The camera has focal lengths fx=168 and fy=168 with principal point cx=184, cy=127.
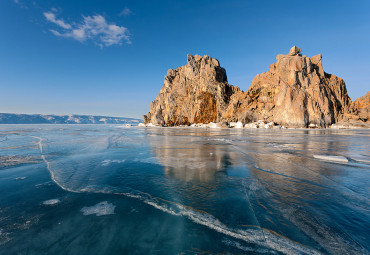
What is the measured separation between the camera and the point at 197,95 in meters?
108

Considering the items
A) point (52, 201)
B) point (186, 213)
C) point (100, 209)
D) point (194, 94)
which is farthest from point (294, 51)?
point (52, 201)

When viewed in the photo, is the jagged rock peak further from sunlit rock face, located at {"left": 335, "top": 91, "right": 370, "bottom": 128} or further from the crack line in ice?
the crack line in ice

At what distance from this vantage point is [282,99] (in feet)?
252

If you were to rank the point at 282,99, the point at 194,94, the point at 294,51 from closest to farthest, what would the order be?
the point at 282,99, the point at 294,51, the point at 194,94

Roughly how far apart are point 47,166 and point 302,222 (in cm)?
1234

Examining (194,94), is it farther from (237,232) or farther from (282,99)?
(237,232)

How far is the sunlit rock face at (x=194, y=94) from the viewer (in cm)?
10481

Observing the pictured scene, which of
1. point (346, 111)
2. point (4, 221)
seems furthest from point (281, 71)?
point (4, 221)

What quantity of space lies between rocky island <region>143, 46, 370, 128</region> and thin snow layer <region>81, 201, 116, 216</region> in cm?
8146

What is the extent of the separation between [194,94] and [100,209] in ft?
360

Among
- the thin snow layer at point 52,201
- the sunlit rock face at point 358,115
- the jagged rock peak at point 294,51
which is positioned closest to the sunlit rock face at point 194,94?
the jagged rock peak at point 294,51

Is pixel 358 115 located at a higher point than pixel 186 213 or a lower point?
higher

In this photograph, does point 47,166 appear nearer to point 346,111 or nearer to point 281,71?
point 281,71

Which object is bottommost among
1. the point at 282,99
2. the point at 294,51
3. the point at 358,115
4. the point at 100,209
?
the point at 100,209
